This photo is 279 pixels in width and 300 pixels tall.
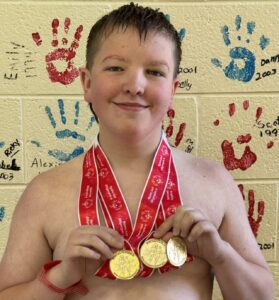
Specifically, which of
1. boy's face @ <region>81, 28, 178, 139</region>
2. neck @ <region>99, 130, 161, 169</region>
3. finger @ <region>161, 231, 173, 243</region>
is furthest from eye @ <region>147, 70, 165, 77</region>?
finger @ <region>161, 231, 173, 243</region>

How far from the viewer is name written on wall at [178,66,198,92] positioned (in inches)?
76.4

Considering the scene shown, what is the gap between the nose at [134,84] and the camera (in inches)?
52.7

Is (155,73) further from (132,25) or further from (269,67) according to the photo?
(269,67)

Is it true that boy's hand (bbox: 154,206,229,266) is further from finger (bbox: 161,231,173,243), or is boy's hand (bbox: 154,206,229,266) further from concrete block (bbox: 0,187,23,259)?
concrete block (bbox: 0,187,23,259)

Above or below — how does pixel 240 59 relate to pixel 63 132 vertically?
above

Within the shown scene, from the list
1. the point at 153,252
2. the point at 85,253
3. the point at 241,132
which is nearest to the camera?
the point at 85,253

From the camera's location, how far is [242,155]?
2.01 meters

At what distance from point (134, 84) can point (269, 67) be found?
805mm

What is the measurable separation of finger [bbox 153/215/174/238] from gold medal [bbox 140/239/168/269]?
0.01 meters

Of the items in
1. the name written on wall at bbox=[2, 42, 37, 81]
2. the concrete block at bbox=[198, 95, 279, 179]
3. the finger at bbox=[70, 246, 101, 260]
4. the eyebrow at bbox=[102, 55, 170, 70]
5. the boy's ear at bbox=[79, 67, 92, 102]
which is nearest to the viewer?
the finger at bbox=[70, 246, 101, 260]

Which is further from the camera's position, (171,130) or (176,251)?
(171,130)

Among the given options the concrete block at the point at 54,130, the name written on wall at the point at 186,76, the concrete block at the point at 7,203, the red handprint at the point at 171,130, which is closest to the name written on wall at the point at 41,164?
the concrete block at the point at 54,130

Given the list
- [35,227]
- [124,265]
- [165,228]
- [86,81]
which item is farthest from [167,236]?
[86,81]

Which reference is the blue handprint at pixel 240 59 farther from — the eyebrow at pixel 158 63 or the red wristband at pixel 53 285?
the red wristband at pixel 53 285
